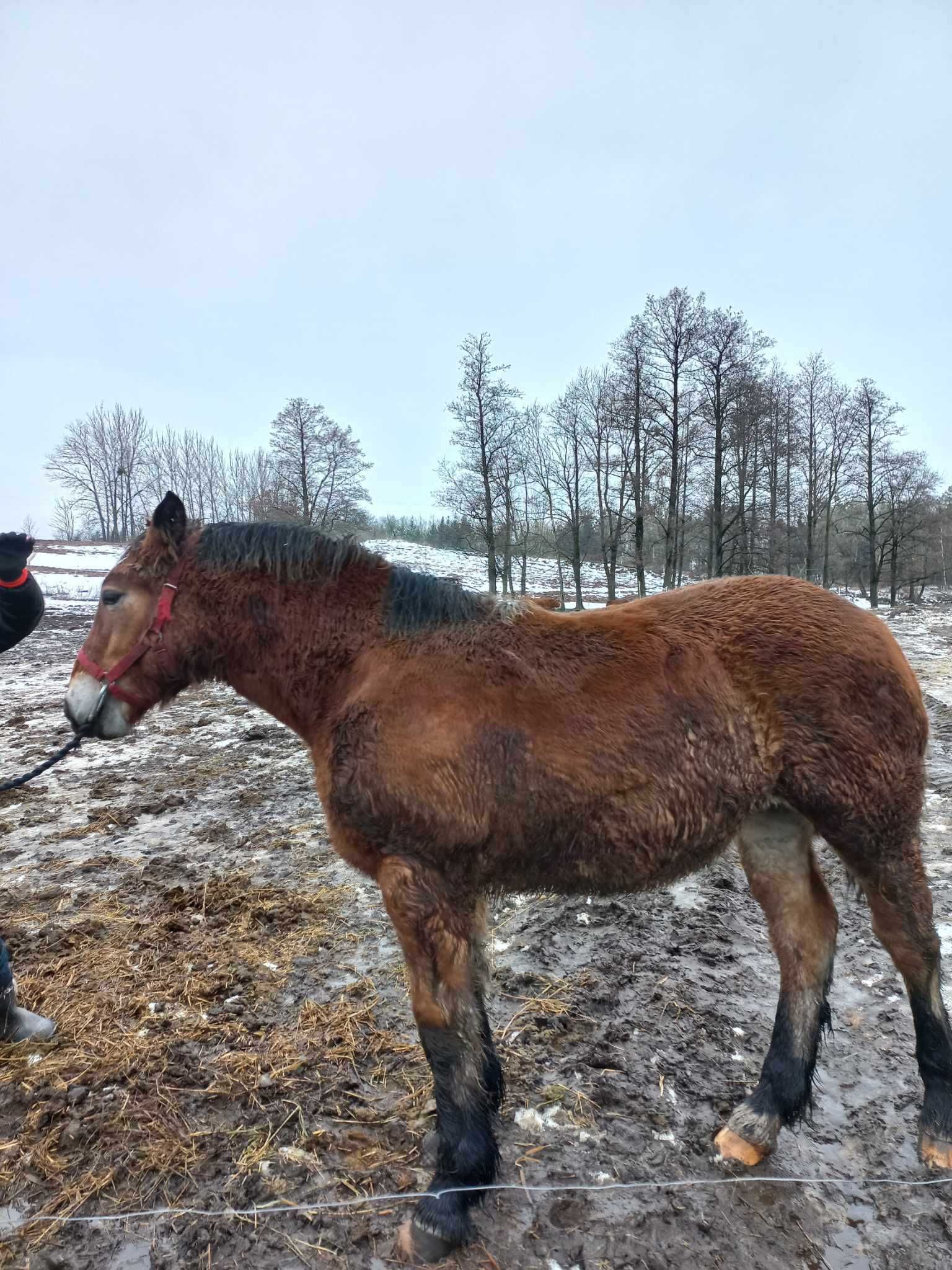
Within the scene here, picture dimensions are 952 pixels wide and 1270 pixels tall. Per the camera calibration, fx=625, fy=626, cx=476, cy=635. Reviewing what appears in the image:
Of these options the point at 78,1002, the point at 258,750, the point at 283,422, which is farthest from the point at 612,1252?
the point at 283,422

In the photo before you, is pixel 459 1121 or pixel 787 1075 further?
pixel 787 1075

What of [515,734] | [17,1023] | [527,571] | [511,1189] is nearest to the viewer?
[515,734]

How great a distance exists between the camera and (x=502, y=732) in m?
2.14

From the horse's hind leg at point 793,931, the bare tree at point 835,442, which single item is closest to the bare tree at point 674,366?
the bare tree at point 835,442

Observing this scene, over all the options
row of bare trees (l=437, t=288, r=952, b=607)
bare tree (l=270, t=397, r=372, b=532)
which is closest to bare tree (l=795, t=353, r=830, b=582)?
row of bare trees (l=437, t=288, r=952, b=607)

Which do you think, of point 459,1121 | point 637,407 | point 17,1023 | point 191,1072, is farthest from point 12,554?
point 637,407

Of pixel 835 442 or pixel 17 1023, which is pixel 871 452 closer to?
pixel 835 442

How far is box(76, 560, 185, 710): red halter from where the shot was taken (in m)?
2.38

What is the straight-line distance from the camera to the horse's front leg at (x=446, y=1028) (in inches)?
83.4

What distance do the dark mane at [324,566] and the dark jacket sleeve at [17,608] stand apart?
1.13 metres

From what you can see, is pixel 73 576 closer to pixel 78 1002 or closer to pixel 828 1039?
pixel 78 1002

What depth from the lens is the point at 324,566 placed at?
2.47m

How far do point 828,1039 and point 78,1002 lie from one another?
12.1 ft

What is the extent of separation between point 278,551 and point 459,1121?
7.09 ft
